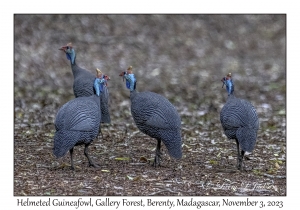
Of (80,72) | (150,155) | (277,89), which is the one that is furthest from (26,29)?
(150,155)

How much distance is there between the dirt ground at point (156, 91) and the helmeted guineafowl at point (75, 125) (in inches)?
12.9

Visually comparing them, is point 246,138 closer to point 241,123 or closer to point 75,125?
point 241,123

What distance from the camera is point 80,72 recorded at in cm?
895

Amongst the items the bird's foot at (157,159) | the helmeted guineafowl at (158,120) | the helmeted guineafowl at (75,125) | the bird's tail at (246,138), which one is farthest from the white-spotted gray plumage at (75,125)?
the bird's tail at (246,138)

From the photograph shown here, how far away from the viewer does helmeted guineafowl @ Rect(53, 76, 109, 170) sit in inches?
261

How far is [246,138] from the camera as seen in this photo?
6934 millimetres

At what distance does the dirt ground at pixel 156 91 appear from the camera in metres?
6.64

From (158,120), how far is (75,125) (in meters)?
0.89

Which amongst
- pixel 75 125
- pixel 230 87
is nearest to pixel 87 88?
pixel 75 125

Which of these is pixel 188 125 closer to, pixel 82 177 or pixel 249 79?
pixel 82 177

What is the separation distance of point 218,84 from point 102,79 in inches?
260

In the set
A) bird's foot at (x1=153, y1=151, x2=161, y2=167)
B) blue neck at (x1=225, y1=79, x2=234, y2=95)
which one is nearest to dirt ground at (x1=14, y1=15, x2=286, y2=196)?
bird's foot at (x1=153, y1=151, x2=161, y2=167)

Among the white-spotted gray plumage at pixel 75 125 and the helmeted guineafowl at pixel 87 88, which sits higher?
the helmeted guineafowl at pixel 87 88

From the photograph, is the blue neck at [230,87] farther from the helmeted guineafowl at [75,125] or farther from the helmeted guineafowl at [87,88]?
the helmeted guineafowl at [87,88]
